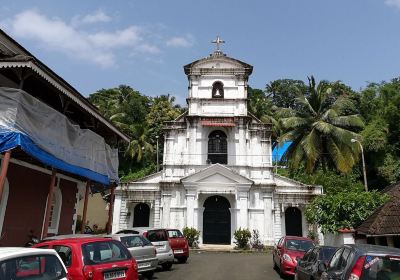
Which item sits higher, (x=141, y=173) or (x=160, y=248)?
(x=141, y=173)

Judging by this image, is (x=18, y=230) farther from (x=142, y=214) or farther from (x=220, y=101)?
(x=220, y=101)

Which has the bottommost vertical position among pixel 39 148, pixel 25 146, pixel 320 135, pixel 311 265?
pixel 311 265

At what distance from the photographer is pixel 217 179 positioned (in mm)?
26766

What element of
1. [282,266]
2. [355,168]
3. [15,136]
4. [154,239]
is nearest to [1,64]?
[15,136]

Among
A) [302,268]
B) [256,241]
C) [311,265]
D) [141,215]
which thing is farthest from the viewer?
[141,215]

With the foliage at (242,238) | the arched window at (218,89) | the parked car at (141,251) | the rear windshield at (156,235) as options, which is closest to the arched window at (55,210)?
the rear windshield at (156,235)

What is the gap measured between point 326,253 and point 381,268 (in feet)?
14.5

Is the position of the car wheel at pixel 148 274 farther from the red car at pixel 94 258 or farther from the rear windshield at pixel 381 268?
the rear windshield at pixel 381 268

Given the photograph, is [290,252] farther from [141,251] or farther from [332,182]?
[332,182]

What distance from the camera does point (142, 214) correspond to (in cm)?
2886

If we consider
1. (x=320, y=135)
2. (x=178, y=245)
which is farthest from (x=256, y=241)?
(x=320, y=135)

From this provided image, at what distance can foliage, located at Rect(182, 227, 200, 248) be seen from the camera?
82.6 ft

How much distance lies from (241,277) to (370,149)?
88.0ft

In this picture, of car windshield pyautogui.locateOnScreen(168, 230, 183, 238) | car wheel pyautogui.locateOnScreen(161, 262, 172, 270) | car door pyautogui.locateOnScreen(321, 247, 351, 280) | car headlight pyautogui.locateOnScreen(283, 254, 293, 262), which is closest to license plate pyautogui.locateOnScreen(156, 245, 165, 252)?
car wheel pyautogui.locateOnScreen(161, 262, 172, 270)
